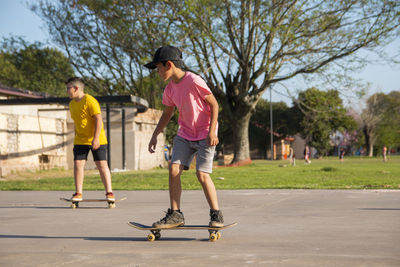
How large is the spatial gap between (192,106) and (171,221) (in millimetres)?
1152

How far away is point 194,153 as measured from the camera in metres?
5.32

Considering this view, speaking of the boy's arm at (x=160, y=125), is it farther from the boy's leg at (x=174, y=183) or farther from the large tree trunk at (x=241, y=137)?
the large tree trunk at (x=241, y=137)

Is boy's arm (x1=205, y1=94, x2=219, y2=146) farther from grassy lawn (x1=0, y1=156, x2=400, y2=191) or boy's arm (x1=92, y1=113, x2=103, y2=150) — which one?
grassy lawn (x1=0, y1=156, x2=400, y2=191)

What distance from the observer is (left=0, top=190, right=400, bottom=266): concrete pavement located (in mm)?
3939

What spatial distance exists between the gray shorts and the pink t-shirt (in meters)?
0.06

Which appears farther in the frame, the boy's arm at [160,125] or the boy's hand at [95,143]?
the boy's hand at [95,143]

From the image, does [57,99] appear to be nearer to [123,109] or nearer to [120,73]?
[123,109]

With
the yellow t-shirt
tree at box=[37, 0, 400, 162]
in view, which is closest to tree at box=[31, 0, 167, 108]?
tree at box=[37, 0, 400, 162]

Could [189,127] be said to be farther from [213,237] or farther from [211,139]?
[213,237]

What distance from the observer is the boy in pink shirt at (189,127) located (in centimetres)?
505

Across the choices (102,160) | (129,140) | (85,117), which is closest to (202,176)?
(102,160)

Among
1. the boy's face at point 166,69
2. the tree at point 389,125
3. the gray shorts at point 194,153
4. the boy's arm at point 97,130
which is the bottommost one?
the gray shorts at point 194,153

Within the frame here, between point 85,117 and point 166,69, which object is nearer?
point 166,69

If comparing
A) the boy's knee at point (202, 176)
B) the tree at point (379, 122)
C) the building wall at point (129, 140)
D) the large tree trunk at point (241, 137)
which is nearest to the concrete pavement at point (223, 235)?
the boy's knee at point (202, 176)
